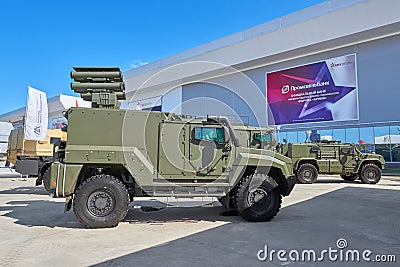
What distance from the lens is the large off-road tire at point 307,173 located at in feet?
52.4

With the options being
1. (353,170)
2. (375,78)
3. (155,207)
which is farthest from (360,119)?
(155,207)

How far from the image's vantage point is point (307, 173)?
16016 millimetres

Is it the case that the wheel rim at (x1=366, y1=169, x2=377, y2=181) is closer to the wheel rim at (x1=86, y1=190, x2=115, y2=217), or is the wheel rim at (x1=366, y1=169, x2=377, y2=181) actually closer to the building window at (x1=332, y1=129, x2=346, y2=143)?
the building window at (x1=332, y1=129, x2=346, y2=143)

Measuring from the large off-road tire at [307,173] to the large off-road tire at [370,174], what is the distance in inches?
92.9

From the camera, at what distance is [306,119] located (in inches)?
1043

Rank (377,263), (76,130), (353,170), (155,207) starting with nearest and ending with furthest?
(377,263) < (76,130) < (155,207) < (353,170)

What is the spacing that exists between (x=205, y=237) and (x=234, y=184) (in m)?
1.54

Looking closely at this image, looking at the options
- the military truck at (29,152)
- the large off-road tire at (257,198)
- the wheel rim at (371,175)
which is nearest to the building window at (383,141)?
the wheel rim at (371,175)

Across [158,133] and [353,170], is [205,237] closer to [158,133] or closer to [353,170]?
[158,133]

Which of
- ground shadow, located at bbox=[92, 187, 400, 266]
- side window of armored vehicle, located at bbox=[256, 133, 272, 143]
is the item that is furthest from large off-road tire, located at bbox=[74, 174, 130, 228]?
side window of armored vehicle, located at bbox=[256, 133, 272, 143]

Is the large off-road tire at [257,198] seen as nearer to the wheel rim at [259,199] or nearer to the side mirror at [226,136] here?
the wheel rim at [259,199]

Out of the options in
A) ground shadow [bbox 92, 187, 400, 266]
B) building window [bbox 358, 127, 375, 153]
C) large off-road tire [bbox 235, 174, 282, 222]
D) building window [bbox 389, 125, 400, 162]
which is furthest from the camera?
building window [bbox 358, 127, 375, 153]

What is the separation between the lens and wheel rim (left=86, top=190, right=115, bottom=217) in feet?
20.3

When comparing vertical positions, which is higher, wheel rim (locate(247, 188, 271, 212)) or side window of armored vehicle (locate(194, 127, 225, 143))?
side window of armored vehicle (locate(194, 127, 225, 143))
